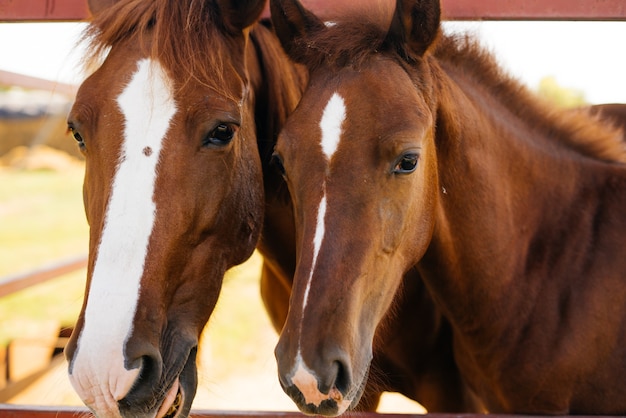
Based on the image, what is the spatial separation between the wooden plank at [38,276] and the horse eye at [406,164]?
10.7ft

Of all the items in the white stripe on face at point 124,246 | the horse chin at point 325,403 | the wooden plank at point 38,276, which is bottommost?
the wooden plank at point 38,276

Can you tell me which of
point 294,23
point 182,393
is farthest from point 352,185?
point 182,393

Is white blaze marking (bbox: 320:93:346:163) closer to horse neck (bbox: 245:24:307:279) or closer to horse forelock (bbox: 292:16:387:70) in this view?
horse forelock (bbox: 292:16:387:70)

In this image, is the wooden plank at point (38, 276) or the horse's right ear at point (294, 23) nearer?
the horse's right ear at point (294, 23)

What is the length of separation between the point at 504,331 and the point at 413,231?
0.68 metres

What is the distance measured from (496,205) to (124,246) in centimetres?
137

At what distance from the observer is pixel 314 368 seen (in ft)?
5.42

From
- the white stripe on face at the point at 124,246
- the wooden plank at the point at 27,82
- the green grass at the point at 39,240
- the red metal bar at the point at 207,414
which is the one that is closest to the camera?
the white stripe on face at the point at 124,246

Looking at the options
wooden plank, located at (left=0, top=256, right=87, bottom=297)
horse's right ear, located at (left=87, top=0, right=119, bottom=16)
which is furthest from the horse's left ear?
wooden plank, located at (left=0, top=256, right=87, bottom=297)

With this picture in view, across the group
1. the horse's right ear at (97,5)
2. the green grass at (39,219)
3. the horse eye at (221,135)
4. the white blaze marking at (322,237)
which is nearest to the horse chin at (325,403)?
the white blaze marking at (322,237)

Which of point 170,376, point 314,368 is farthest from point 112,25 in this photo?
point 314,368

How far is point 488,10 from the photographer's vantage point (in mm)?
2344

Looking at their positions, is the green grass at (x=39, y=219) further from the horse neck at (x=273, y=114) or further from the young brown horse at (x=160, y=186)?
the young brown horse at (x=160, y=186)

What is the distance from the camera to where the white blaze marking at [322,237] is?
165cm
